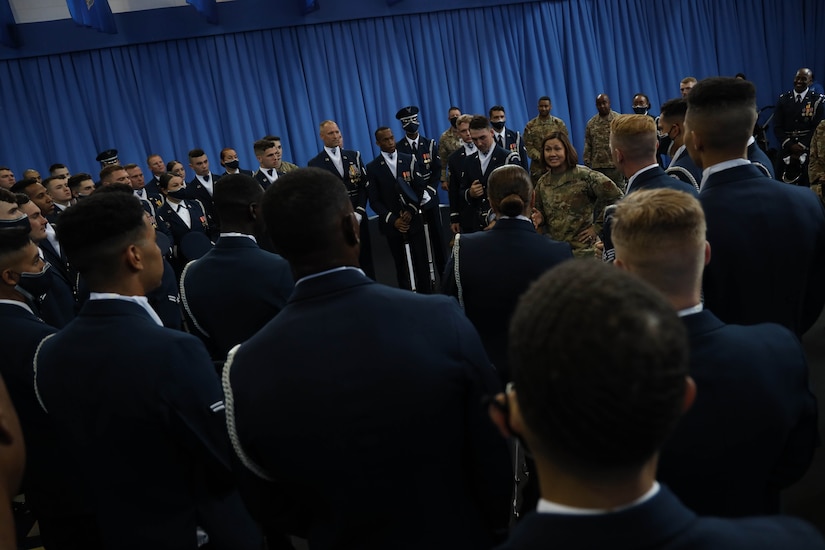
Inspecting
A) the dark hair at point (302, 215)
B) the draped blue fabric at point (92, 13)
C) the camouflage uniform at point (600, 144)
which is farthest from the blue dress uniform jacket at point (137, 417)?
the camouflage uniform at point (600, 144)

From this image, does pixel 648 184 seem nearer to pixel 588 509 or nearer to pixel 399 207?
pixel 588 509

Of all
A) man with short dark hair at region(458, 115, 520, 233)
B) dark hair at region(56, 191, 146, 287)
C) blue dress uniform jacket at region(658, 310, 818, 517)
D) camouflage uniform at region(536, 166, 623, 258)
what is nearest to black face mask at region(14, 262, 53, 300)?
dark hair at region(56, 191, 146, 287)

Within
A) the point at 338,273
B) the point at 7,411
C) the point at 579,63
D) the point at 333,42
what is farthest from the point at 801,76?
the point at 7,411

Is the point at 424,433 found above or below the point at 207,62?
below

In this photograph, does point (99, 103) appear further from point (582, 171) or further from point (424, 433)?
point (424, 433)

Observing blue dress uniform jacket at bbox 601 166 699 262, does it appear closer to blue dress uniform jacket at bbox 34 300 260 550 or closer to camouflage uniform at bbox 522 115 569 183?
blue dress uniform jacket at bbox 34 300 260 550

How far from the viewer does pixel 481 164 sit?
5.87 m

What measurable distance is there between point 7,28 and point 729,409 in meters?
9.73

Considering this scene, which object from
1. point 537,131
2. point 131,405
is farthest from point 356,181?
point 131,405

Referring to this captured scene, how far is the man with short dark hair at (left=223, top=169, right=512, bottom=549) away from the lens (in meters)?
1.25

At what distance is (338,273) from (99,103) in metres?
9.02

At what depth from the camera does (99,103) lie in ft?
29.7

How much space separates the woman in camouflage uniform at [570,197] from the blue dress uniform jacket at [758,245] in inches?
66.1

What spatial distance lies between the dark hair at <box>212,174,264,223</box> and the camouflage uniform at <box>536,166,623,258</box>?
182 cm
